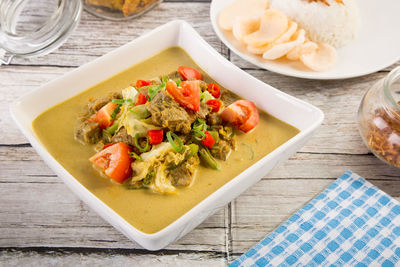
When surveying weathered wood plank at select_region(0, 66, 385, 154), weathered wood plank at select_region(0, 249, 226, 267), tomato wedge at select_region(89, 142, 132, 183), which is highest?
tomato wedge at select_region(89, 142, 132, 183)

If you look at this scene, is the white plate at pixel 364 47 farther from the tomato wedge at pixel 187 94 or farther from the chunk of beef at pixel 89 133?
the chunk of beef at pixel 89 133

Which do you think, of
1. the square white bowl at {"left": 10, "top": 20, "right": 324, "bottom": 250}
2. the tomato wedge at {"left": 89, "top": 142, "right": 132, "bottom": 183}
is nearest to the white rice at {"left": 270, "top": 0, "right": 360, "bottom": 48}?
the square white bowl at {"left": 10, "top": 20, "right": 324, "bottom": 250}

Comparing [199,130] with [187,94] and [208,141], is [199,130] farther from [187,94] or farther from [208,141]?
[187,94]

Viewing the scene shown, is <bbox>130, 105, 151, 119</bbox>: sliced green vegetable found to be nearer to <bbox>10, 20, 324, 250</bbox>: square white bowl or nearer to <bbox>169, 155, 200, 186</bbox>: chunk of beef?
<bbox>169, 155, 200, 186</bbox>: chunk of beef

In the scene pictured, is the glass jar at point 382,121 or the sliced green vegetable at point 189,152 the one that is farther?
the glass jar at point 382,121

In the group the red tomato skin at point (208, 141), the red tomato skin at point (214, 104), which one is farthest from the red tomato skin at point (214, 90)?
the red tomato skin at point (208, 141)
